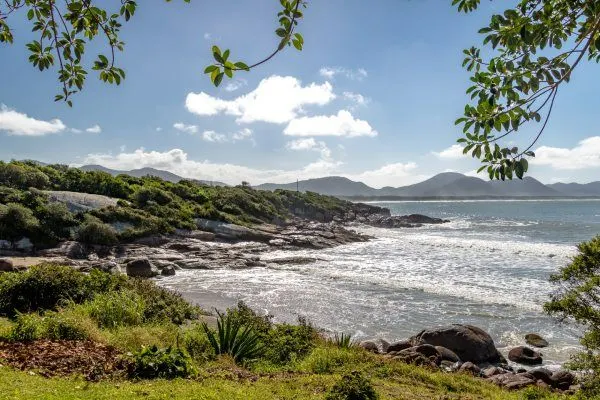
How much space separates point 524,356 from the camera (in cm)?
1452

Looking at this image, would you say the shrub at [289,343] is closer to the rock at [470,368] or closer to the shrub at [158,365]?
the shrub at [158,365]

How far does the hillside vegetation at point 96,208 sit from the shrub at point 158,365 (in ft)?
87.9

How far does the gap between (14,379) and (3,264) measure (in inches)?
626

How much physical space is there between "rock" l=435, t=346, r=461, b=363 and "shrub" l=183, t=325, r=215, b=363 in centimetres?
800

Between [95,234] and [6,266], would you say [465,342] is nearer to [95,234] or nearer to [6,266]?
[6,266]

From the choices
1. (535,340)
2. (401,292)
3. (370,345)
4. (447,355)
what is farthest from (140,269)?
(535,340)

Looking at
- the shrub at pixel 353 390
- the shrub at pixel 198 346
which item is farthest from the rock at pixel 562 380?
the shrub at pixel 198 346

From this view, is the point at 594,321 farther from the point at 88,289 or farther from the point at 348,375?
the point at 88,289

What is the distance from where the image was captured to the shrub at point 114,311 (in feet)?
37.4

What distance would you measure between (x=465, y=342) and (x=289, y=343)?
23.6ft

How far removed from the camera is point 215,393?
6.79m

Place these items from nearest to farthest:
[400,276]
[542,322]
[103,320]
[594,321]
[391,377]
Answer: [594,321] → [391,377] → [103,320] → [542,322] → [400,276]

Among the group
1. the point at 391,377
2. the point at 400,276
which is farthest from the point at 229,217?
A: the point at 391,377

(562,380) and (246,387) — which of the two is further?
(562,380)
